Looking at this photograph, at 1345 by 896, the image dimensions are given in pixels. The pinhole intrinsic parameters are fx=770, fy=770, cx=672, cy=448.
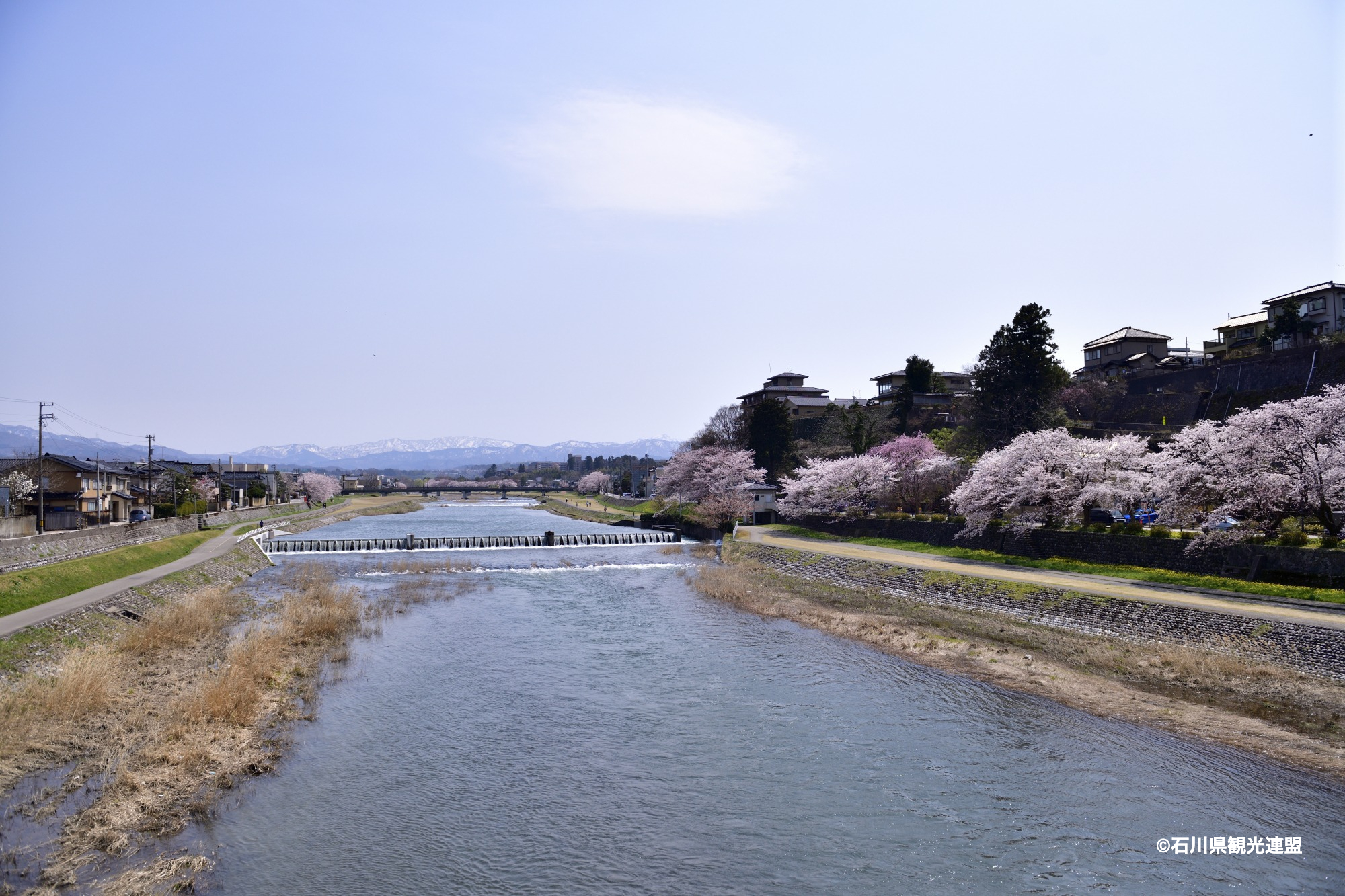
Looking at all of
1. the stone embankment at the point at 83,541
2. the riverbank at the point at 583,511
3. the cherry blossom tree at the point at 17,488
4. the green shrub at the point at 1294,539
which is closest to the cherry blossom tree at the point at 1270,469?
the green shrub at the point at 1294,539

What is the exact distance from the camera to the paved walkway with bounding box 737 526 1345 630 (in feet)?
61.3

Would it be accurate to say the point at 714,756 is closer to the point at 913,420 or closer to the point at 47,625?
the point at 47,625

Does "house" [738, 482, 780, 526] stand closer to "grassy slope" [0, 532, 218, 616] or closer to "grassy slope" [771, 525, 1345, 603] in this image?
"grassy slope" [771, 525, 1345, 603]

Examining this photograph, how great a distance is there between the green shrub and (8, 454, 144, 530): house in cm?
5999

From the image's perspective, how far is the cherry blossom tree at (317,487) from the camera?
128750 mm

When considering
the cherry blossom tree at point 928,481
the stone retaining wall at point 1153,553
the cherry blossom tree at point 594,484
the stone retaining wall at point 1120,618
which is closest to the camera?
the stone retaining wall at point 1120,618

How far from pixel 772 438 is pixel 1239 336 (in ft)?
131

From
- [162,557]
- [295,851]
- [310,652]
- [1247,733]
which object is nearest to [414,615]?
[310,652]

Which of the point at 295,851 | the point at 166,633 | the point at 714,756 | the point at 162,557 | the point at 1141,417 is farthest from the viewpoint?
the point at 1141,417

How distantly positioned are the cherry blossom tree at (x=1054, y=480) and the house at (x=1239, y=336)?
32056mm

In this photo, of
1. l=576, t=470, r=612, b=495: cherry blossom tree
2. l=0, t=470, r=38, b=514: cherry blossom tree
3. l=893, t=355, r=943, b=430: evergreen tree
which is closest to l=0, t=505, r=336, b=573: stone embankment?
l=0, t=470, r=38, b=514: cherry blossom tree

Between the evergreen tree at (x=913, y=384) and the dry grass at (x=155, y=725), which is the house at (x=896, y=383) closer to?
the evergreen tree at (x=913, y=384)

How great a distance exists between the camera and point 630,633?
2553 cm

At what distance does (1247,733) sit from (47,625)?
90.6ft
